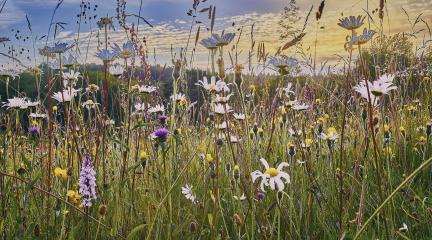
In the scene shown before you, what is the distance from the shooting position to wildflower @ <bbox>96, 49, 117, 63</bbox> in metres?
1.75

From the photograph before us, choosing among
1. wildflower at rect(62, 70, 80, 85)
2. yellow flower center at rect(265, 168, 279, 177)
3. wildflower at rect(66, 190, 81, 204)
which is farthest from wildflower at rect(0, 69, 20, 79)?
yellow flower center at rect(265, 168, 279, 177)

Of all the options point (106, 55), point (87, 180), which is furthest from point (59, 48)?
point (87, 180)

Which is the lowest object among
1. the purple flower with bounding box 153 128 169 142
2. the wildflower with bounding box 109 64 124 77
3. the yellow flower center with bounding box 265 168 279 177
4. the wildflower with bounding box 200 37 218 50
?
the yellow flower center with bounding box 265 168 279 177

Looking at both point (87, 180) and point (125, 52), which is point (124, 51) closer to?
point (125, 52)

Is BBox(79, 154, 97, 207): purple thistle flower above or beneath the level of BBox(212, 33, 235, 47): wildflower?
beneath

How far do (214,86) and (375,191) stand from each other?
3.63ft

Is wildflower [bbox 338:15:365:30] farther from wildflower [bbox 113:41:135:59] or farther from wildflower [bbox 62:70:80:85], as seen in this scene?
wildflower [bbox 62:70:80:85]

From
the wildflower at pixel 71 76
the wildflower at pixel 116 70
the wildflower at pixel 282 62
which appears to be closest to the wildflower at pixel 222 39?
the wildflower at pixel 282 62

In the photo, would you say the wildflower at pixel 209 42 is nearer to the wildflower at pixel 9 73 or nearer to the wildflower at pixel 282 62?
the wildflower at pixel 282 62

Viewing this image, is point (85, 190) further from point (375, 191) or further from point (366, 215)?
point (375, 191)

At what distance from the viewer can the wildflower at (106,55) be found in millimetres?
1754

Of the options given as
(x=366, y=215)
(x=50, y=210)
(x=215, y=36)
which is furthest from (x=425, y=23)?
(x=50, y=210)

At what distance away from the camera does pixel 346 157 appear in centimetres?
327

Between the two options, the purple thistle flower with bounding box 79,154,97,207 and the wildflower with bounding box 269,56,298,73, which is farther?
the wildflower with bounding box 269,56,298,73
